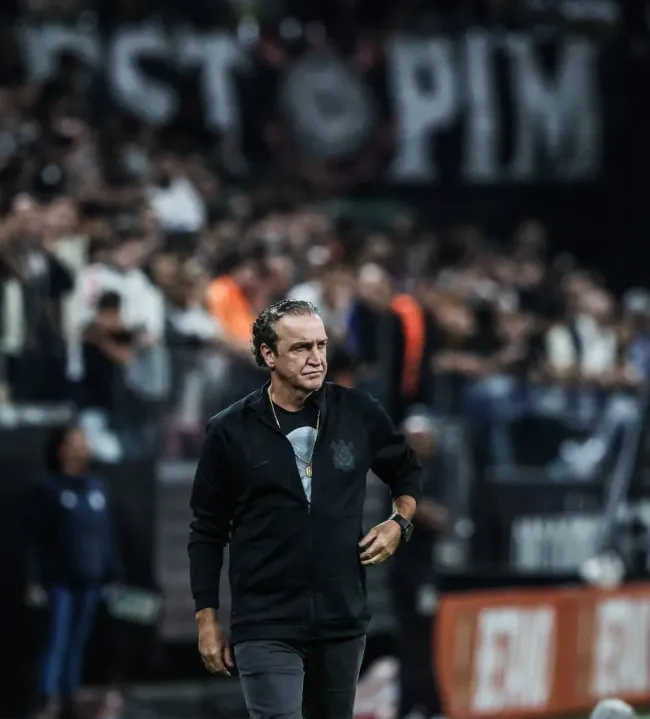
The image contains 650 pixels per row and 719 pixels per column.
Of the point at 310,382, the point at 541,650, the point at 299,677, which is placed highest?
the point at 310,382

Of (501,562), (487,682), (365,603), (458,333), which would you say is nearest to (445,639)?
(487,682)

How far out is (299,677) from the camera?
6.04m

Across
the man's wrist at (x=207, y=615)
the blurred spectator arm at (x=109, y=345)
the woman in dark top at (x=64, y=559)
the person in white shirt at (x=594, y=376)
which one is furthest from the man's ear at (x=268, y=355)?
the person in white shirt at (x=594, y=376)

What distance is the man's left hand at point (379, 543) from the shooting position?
6.06 m

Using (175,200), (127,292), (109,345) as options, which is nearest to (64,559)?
(109,345)

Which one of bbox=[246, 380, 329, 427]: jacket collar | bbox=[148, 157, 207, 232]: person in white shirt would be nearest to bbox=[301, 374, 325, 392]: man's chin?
bbox=[246, 380, 329, 427]: jacket collar

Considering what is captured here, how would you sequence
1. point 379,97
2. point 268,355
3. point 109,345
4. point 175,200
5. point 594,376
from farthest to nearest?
point 379,97 < point 175,200 < point 594,376 < point 109,345 < point 268,355

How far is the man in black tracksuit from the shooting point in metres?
6.03

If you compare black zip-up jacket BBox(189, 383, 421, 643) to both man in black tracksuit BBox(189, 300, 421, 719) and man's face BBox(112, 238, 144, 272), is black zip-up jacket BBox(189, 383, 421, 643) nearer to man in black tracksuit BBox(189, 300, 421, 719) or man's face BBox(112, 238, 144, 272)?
man in black tracksuit BBox(189, 300, 421, 719)

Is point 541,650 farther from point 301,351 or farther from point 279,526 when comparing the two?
point 301,351

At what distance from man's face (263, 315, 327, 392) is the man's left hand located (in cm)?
55

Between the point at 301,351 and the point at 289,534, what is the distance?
0.64m

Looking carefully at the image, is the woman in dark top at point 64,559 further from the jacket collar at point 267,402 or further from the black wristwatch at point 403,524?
the black wristwatch at point 403,524

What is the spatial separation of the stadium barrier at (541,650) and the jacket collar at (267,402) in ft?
21.1
